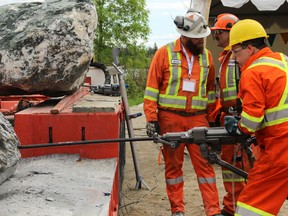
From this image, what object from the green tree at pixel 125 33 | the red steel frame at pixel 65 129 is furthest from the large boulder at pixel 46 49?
the green tree at pixel 125 33

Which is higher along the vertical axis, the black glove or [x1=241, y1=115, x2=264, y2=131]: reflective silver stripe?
[x1=241, y1=115, x2=264, y2=131]: reflective silver stripe

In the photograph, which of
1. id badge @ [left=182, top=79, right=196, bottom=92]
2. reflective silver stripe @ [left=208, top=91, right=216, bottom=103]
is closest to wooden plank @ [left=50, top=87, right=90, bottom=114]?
id badge @ [left=182, top=79, right=196, bottom=92]

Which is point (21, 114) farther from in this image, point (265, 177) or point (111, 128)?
point (265, 177)

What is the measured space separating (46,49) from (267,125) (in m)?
2.02

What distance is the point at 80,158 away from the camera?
4.11 metres

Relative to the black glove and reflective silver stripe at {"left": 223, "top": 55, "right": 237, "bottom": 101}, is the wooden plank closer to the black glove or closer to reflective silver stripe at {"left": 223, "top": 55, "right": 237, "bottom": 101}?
the black glove

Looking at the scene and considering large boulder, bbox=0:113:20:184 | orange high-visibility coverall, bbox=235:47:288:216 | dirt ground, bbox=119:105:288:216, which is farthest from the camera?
dirt ground, bbox=119:105:288:216

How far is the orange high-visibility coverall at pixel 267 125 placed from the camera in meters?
3.36

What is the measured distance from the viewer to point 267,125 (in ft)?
11.4

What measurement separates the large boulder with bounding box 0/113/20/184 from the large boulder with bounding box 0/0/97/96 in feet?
4.00

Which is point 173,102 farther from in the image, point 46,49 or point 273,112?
point 273,112

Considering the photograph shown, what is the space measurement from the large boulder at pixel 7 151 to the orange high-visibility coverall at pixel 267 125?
1.49m

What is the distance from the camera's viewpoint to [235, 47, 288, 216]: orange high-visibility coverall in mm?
3357

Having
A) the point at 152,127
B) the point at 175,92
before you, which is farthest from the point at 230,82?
the point at 152,127
